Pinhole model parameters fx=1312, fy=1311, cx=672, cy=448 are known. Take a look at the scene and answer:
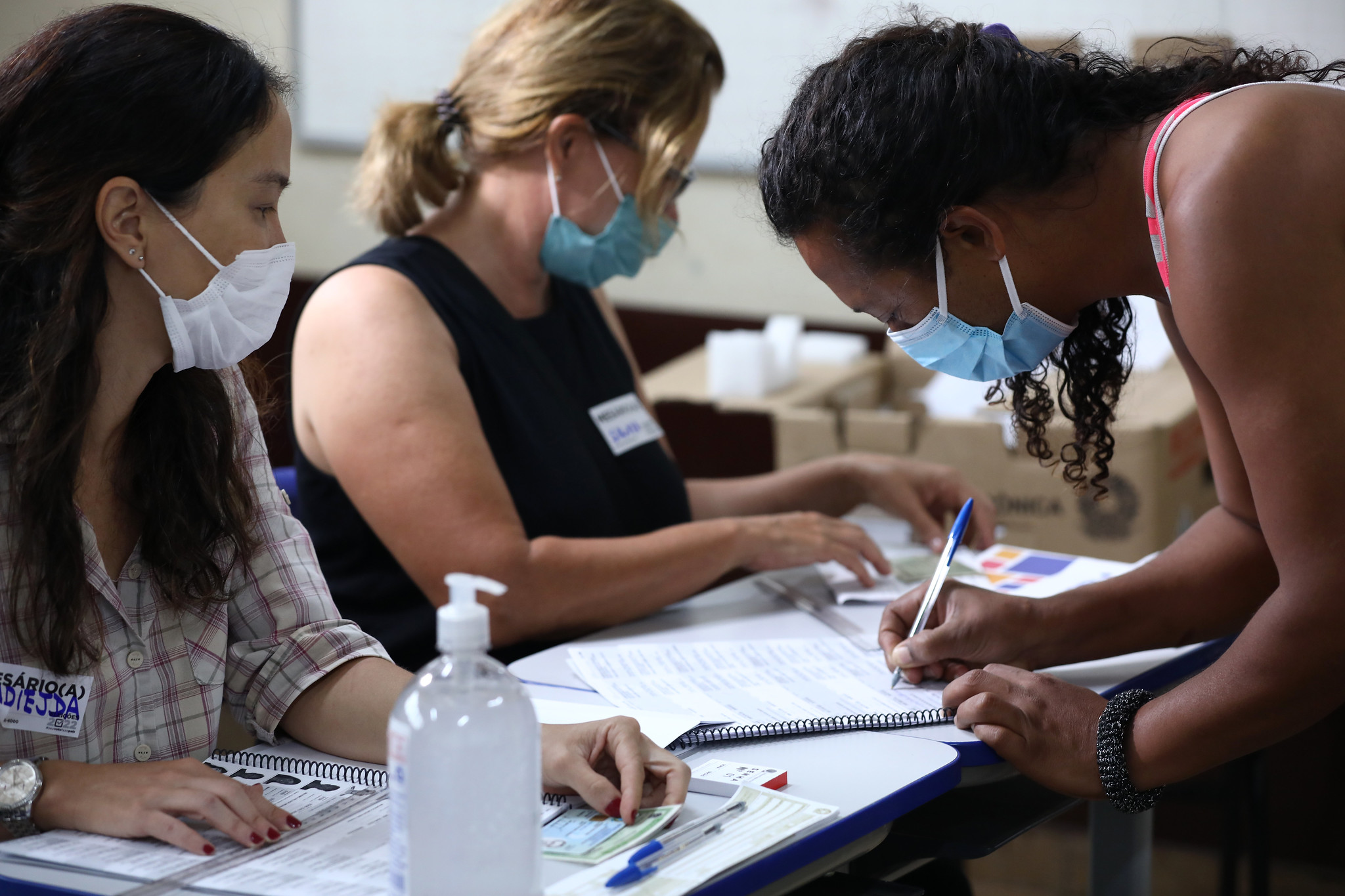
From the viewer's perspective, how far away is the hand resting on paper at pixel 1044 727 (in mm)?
1312

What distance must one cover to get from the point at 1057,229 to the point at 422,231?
109 centimetres

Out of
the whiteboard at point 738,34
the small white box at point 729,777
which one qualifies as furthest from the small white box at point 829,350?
the small white box at point 729,777

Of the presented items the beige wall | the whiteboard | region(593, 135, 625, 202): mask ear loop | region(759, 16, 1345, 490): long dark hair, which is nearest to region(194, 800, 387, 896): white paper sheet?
region(759, 16, 1345, 490): long dark hair

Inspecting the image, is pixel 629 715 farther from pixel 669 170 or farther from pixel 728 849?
pixel 669 170

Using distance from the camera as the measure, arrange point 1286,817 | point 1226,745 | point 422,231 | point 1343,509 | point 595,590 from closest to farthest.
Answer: point 1343,509 < point 1226,745 < point 595,590 < point 422,231 < point 1286,817

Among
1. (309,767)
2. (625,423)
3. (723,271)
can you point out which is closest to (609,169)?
(625,423)

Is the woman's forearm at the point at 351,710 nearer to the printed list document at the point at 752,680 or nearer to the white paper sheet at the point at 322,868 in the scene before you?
Answer: the white paper sheet at the point at 322,868

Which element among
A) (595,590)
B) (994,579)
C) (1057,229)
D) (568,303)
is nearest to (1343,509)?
(1057,229)

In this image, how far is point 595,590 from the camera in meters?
1.81

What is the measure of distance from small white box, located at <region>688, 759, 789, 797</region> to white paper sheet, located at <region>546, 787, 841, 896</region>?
0.02 meters

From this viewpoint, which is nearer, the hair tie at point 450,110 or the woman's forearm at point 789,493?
the hair tie at point 450,110

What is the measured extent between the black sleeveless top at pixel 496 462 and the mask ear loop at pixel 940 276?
0.76 m

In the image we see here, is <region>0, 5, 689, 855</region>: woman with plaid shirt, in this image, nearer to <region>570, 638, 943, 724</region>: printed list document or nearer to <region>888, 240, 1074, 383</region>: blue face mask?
<region>570, 638, 943, 724</region>: printed list document

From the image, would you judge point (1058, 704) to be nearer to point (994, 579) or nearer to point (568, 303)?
point (994, 579)
